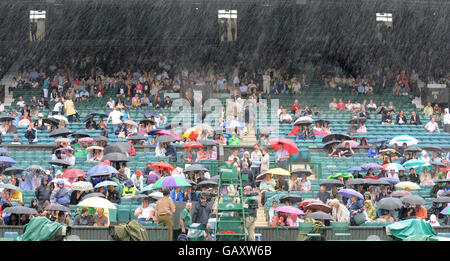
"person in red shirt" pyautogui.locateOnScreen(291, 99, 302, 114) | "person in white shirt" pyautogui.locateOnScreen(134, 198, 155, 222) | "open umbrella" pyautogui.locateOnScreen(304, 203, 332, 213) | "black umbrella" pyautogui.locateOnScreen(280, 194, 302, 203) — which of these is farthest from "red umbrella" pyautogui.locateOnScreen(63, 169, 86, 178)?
"person in red shirt" pyautogui.locateOnScreen(291, 99, 302, 114)

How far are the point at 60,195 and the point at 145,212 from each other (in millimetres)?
2524

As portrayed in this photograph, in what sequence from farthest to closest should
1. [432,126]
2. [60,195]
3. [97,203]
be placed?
[432,126]
[60,195]
[97,203]

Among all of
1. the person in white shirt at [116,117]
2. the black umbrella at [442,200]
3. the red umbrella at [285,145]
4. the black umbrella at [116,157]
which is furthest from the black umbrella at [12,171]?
the black umbrella at [442,200]

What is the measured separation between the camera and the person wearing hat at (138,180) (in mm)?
19734

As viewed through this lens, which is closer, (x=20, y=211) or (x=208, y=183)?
(x=20, y=211)

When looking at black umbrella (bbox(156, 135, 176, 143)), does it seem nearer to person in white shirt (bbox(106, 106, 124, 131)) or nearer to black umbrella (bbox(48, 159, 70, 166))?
black umbrella (bbox(48, 159, 70, 166))

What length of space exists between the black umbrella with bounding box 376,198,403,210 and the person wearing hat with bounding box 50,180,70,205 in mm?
7515

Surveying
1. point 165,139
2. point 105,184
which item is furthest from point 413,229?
point 165,139

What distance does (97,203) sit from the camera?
1644cm

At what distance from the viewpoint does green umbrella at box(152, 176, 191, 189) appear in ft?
58.0

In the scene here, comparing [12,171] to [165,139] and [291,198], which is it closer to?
[165,139]

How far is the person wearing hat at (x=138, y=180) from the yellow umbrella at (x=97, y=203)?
10.1 feet

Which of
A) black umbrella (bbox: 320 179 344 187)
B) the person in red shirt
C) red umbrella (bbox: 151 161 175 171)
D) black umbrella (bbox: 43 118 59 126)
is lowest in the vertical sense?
black umbrella (bbox: 320 179 344 187)
